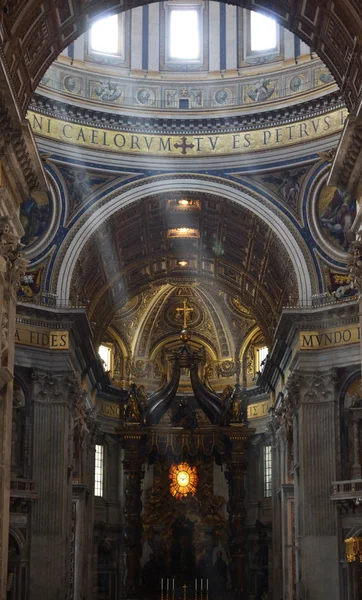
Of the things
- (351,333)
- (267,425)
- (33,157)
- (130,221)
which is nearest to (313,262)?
(351,333)

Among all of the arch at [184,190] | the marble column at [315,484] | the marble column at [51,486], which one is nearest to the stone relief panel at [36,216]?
the arch at [184,190]

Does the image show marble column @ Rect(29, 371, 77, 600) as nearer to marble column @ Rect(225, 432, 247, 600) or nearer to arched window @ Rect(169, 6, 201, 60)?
marble column @ Rect(225, 432, 247, 600)

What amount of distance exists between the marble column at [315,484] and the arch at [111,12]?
530 inches

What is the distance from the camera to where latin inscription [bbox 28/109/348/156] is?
35.4 metres

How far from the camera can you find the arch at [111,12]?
21.1 m

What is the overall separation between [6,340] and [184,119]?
17.6 meters

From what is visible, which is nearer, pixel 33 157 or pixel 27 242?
pixel 33 157

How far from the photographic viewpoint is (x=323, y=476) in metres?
34.1

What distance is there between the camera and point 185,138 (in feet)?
122

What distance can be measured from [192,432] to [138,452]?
2152 millimetres

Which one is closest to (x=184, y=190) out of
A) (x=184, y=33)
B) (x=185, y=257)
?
(x=184, y=33)

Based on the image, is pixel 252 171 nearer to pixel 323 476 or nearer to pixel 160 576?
pixel 323 476

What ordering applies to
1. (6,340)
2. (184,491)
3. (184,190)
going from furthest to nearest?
(184,491) → (184,190) → (6,340)

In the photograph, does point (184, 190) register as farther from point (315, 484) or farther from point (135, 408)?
point (315, 484)
